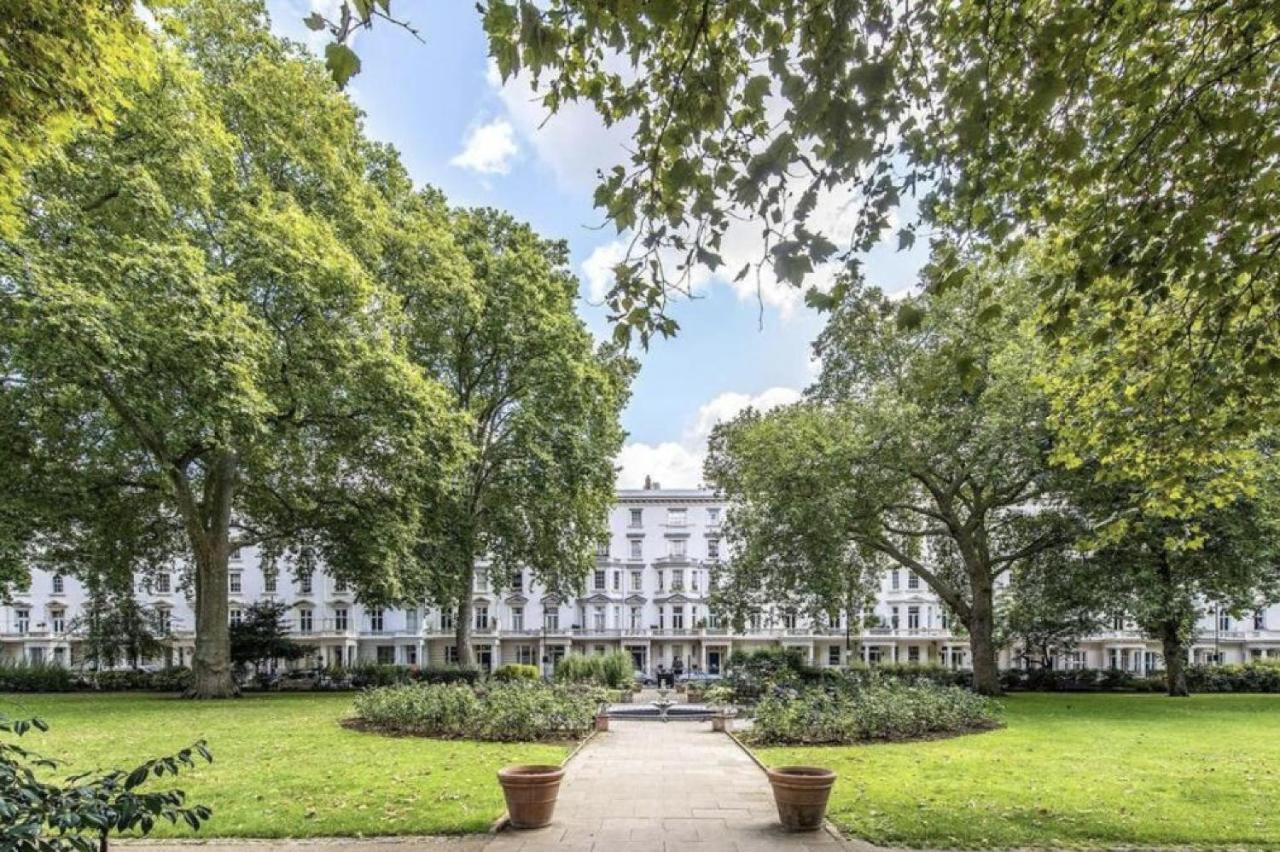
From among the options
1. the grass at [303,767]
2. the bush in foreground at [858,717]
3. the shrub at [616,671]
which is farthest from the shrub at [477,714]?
the shrub at [616,671]

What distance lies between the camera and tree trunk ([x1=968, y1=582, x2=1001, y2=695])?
82.1 feet

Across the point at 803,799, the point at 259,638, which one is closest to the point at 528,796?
the point at 803,799

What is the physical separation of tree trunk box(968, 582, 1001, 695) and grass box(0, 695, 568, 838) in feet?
56.3

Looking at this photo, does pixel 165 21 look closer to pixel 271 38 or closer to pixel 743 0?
pixel 743 0

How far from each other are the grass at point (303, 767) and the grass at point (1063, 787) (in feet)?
13.7

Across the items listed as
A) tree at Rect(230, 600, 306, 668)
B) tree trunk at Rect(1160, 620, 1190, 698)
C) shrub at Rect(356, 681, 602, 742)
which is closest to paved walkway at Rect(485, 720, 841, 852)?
shrub at Rect(356, 681, 602, 742)

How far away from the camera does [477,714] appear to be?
46.3 ft

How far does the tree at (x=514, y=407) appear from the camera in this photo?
25562 mm

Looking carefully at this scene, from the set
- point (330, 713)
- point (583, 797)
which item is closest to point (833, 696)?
point (583, 797)

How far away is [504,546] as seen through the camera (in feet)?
93.4

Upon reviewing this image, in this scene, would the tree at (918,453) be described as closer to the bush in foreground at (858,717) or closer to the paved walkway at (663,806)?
the bush in foreground at (858,717)

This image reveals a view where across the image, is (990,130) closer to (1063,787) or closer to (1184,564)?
(1063,787)

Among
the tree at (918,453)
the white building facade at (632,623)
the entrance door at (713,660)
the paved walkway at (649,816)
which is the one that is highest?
the tree at (918,453)

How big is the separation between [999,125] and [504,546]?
24.3 meters
